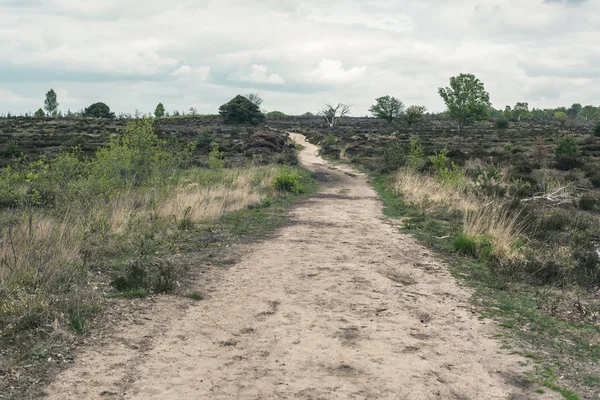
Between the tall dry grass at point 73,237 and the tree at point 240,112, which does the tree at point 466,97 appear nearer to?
the tree at point 240,112

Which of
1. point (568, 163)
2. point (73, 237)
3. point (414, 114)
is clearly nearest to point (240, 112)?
point (414, 114)

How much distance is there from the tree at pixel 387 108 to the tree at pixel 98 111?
156 ft

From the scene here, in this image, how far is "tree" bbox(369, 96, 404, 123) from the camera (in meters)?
90.8

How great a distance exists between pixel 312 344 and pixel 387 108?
8891 centimetres

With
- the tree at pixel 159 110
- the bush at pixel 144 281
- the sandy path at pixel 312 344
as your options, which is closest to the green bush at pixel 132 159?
the bush at pixel 144 281

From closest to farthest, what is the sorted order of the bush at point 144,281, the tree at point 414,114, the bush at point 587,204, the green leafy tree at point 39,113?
the bush at point 144,281, the bush at point 587,204, the tree at point 414,114, the green leafy tree at point 39,113

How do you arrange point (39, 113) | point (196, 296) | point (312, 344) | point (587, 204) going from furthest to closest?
point (39, 113)
point (587, 204)
point (196, 296)
point (312, 344)

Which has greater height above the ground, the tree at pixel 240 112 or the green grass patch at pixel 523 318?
the tree at pixel 240 112

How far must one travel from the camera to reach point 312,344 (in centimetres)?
521

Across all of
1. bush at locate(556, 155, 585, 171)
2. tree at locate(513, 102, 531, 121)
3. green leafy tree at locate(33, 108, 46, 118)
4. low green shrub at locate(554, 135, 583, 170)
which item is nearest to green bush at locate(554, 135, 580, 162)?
low green shrub at locate(554, 135, 583, 170)

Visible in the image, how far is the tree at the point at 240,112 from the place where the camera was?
7312 centimetres

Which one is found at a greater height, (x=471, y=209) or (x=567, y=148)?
(x=567, y=148)

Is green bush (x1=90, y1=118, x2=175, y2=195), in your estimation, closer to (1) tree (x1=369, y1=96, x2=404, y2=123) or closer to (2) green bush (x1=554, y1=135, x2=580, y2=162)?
(2) green bush (x1=554, y1=135, x2=580, y2=162)

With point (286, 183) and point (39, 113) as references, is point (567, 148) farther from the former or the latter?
point (39, 113)
